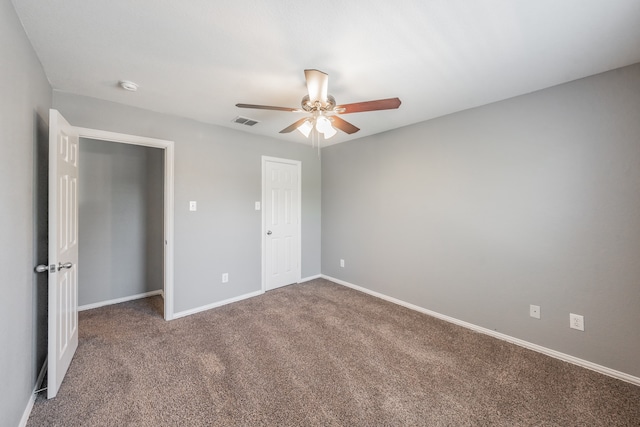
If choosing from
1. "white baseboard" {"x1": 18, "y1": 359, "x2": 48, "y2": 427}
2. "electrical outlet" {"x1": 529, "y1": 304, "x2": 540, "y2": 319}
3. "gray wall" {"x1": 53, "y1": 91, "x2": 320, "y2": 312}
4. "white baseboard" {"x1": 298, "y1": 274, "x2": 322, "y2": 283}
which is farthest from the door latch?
"electrical outlet" {"x1": 529, "y1": 304, "x2": 540, "y2": 319}

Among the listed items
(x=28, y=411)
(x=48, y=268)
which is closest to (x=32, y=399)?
(x=28, y=411)

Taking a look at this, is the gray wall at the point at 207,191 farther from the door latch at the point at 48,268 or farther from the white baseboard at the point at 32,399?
the door latch at the point at 48,268

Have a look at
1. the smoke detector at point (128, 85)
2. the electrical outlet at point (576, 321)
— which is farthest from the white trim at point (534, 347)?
the smoke detector at point (128, 85)

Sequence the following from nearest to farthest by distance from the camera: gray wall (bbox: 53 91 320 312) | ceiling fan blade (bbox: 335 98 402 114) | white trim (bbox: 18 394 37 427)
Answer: white trim (bbox: 18 394 37 427) → ceiling fan blade (bbox: 335 98 402 114) → gray wall (bbox: 53 91 320 312)

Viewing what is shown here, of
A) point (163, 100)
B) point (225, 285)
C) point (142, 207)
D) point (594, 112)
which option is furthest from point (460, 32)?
point (142, 207)

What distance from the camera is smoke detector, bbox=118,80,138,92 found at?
7.05ft

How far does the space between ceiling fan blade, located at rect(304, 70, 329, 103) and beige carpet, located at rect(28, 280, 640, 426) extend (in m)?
2.11

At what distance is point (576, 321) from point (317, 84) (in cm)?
282

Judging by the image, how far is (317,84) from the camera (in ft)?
5.57

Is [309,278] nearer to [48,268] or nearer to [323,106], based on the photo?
[323,106]

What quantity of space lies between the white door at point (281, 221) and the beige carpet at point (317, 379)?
115cm

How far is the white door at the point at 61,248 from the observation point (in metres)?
1.70

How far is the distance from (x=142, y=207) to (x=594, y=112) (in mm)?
5084

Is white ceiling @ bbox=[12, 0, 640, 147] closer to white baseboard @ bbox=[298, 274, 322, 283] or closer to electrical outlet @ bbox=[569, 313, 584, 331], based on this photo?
electrical outlet @ bbox=[569, 313, 584, 331]
